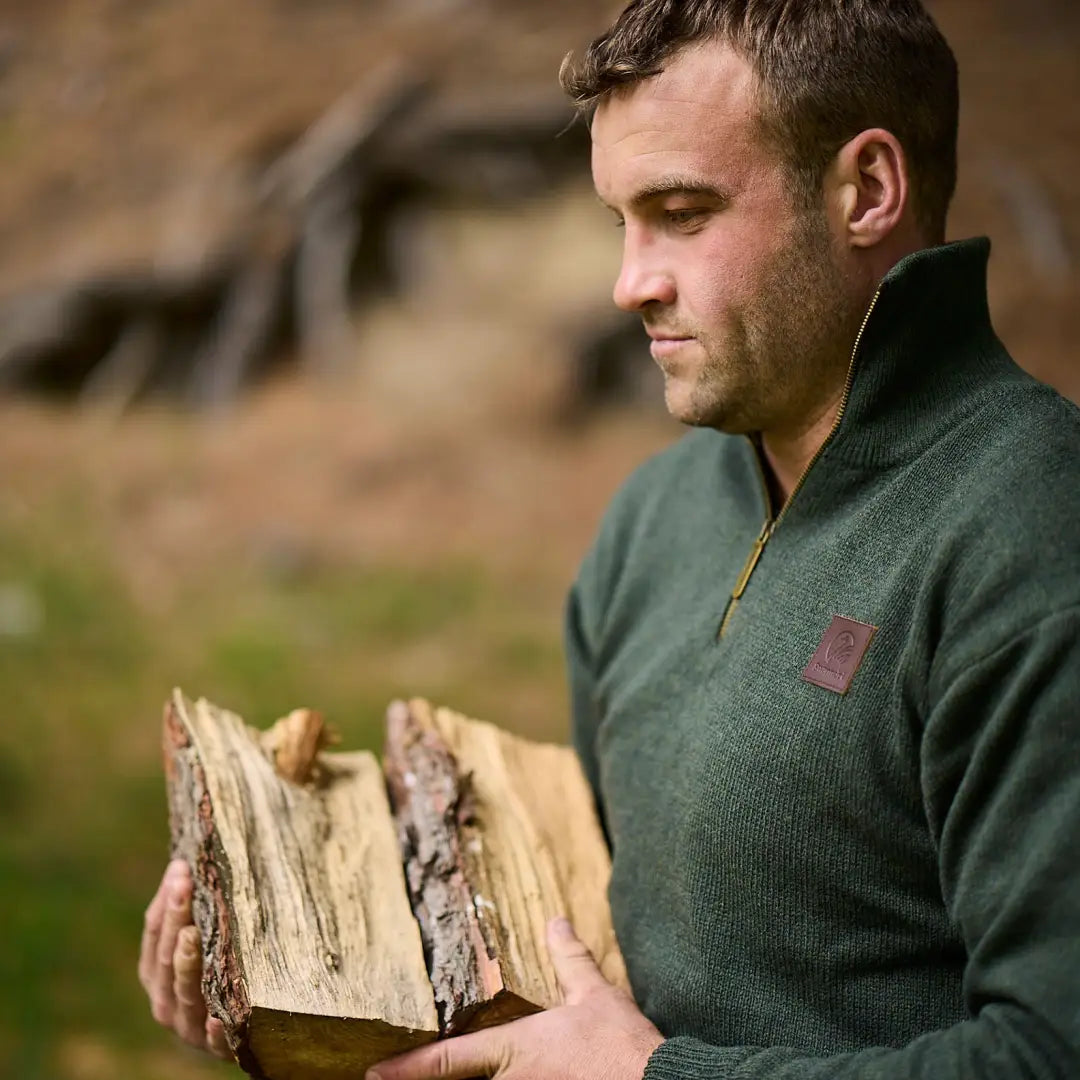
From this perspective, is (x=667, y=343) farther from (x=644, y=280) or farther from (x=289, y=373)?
(x=289, y=373)

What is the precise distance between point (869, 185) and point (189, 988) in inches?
48.3

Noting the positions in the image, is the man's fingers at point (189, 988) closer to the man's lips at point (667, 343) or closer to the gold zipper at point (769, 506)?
the gold zipper at point (769, 506)

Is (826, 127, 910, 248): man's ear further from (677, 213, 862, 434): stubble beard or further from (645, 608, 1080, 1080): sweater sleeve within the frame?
(645, 608, 1080, 1080): sweater sleeve

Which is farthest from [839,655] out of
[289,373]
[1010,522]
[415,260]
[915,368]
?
[415,260]

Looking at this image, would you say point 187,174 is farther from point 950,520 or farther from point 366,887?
point 950,520

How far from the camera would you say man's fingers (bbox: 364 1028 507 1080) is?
1.30m

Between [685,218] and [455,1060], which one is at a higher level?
[685,218]

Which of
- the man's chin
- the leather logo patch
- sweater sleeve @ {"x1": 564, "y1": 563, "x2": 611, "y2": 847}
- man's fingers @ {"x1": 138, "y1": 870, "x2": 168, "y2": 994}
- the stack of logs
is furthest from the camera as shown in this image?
the stack of logs

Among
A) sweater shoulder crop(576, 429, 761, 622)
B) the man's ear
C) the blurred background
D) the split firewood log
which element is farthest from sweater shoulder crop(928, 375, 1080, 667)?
the blurred background

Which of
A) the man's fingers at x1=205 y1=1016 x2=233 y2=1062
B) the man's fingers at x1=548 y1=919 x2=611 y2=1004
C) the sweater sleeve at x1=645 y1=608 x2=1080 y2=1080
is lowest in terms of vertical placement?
the man's fingers at x1=205 y1=1016 x2=233 y2=1062

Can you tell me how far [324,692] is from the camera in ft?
12.2

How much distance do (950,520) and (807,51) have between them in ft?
1.71

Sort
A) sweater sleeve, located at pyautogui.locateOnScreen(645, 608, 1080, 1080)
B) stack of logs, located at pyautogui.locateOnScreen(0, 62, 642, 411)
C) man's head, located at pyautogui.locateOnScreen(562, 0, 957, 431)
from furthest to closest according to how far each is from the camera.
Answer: stack of logs, located at pyautogui.locateOnScreen(0, 62, 642, 411), man's head, located at pyautogui.locateOnScreen(562, 0, 957, 431), sweater sleeve, located at pyautogui.locateOnScreen(645, 608, 1080, 1080)

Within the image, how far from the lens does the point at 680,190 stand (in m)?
1.34
